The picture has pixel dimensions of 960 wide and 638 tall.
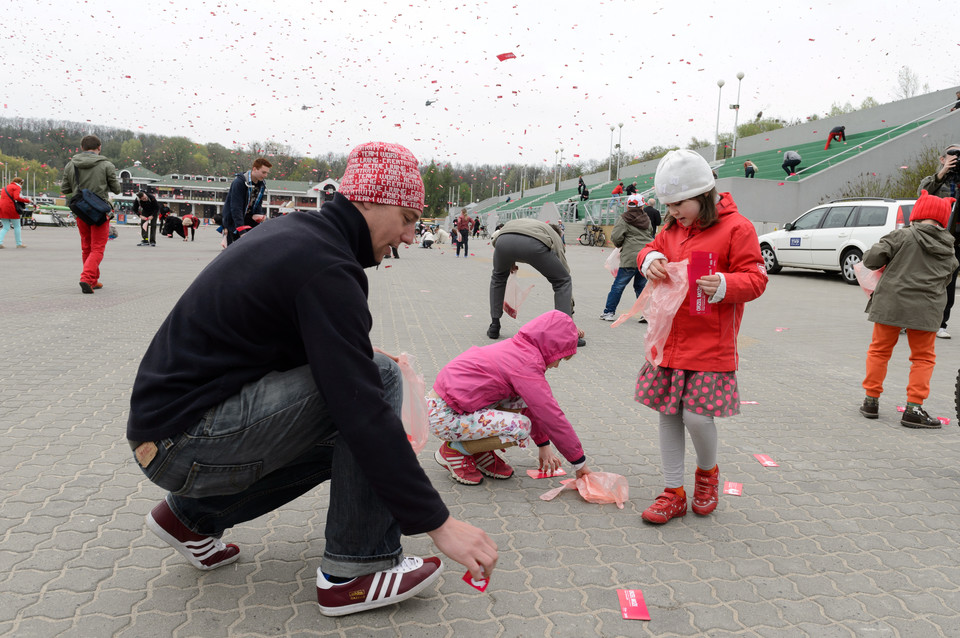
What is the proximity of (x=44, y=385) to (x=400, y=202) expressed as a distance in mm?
4193

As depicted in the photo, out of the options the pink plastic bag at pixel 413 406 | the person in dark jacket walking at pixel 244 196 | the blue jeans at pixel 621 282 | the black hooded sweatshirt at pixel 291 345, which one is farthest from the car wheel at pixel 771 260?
the black hooded sweatshirt at pixel 291 345

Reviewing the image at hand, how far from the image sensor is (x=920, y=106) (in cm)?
3048

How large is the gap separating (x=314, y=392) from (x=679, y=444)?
6.27 feet

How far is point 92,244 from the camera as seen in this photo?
30.3 ft

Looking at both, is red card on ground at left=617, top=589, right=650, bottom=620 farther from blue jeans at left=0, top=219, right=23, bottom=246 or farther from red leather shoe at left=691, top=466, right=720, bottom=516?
blue jeans at left=0, top=219, right=23, bottom=246

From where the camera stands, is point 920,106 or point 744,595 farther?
point 920,106

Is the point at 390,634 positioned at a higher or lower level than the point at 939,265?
lower

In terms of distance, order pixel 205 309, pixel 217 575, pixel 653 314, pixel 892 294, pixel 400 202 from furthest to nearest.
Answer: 1. pixel 892 294
2. pixel 653 314
3. pixel 217 575
4. pixel 400 202
5. pixel 205 309

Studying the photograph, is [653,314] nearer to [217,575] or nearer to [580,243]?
[217,575]

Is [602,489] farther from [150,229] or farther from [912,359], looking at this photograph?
[150,229]

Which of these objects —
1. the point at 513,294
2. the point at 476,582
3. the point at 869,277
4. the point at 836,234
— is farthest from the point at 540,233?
the point at 836,234

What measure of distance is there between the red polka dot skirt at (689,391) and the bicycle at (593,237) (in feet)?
102

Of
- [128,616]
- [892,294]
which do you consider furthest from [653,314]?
[892,294]

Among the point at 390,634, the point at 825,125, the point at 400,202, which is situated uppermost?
the point at 825,125
